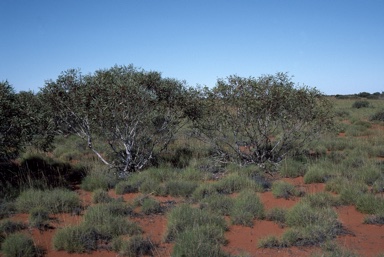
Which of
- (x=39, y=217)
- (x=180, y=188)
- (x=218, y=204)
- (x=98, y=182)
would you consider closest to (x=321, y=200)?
(x=218, y=204)

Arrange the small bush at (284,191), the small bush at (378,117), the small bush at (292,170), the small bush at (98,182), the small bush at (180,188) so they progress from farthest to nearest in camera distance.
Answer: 1. the small bush at (378,117)
2. the small bush at (292,170)
3. the small bush at (98,182)
4. the small bush at (180,188)
5. the small bush at (284,191)

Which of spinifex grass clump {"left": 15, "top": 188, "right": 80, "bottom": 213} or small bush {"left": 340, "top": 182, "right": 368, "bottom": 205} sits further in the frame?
small bush {"left": 340, "top": 182, "right": 368, "bottom": 205}

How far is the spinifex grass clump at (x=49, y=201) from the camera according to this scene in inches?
284

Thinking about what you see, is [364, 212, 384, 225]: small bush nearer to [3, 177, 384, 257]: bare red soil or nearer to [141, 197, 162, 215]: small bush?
[3, 177, 384, 257]: bare red soil

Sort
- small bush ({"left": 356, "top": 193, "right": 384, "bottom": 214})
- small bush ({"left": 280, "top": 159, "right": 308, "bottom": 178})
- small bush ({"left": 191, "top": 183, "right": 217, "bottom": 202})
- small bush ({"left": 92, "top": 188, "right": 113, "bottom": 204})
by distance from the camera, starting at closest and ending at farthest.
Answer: small bush ({"left": 356, "top": 193, "right": 384, "bottom": 214})
small bush ({"left": 92, "top": 188, "right": 113, "bottom": 204})
small bush ({"left": 191, "top": 183, "right": 217, "bottom": 202})
small bush ({"left": 280, "top": 159, "right": 308, "bottom": 178})

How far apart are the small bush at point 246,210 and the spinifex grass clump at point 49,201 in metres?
3.56

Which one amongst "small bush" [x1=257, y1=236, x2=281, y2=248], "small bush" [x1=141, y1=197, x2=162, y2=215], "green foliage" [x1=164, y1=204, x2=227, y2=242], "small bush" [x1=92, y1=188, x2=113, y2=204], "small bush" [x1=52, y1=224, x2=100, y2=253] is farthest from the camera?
"small bush" [x1=92, y1=188, x2=113, y2=204]

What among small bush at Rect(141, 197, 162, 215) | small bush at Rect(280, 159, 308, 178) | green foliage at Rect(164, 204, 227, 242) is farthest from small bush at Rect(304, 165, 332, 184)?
small bush at Rect(141, 197, 162, 215)

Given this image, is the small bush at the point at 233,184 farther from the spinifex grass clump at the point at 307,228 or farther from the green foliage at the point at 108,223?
the green foliage at the point at 108,223

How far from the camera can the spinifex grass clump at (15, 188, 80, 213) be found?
23.7ft

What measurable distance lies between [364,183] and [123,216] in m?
6.23

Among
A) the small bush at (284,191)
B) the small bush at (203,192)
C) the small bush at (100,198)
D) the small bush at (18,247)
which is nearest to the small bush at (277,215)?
the small bush at (284,191)

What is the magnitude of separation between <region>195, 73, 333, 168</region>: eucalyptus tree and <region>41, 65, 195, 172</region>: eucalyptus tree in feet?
3.90

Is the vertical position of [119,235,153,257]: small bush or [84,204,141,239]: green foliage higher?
[84,204,141,239]: green foliage
